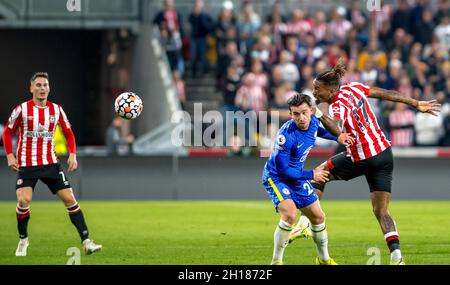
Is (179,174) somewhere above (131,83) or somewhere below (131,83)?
below

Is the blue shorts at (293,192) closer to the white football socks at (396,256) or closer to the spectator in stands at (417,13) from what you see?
the white football socks at (396,256)

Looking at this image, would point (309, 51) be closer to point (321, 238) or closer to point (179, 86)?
point (179, 86)

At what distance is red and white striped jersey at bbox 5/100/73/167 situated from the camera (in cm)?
1344

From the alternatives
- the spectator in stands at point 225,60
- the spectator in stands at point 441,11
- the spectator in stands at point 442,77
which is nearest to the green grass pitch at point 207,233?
the spectator in stands at point 442,77

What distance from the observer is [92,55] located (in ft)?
100.0

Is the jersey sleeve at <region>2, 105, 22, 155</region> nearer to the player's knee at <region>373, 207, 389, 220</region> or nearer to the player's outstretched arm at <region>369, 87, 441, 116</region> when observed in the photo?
the player's outstretched arm at <region>369, 87, 441, 116</region>

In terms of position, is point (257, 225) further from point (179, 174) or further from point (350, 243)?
point (179, 174)

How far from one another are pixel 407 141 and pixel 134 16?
7.80 meters

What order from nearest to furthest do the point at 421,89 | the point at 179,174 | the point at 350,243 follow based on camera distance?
the point at 350,243
the point at 179,174
the point at 421,89

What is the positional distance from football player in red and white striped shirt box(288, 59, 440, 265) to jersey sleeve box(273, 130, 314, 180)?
0.73m

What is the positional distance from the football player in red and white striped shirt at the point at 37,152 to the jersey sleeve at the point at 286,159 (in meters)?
2.97

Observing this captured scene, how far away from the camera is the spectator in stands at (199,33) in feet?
87.5

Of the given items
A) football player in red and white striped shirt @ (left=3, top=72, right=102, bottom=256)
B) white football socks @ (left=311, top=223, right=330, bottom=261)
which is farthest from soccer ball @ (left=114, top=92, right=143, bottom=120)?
white football socks @ (left=311, top=223, right=330, bottom=261)

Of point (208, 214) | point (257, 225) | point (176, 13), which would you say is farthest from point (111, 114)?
point (257, 225)
